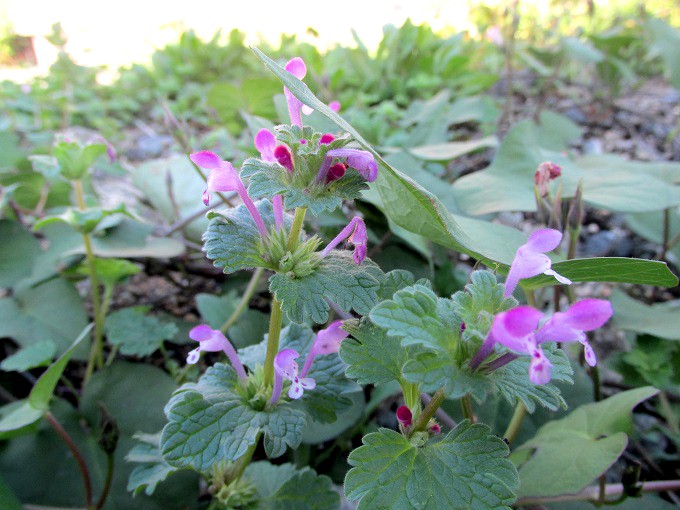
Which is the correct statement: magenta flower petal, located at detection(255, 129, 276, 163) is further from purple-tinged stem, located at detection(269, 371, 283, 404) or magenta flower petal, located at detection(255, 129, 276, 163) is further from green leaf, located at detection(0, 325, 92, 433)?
green leaf, located at detection(0, 325, 92, 433)

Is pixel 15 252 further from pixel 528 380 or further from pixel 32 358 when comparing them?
pixel 528 380

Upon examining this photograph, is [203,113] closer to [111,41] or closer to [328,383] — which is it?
[111,41]

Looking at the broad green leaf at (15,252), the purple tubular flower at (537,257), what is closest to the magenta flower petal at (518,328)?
the purple tubular flower at (537,257)

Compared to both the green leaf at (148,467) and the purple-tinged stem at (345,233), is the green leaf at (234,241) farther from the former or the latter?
the green leaf at (148,467)

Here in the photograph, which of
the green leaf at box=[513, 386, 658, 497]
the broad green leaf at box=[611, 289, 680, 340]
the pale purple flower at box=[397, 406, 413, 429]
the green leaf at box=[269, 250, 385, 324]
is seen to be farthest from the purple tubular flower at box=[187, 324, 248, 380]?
the broad green leaf at box=[611, 289, 680, 340]

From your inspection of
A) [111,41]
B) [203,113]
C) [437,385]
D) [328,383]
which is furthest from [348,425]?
[111,41]

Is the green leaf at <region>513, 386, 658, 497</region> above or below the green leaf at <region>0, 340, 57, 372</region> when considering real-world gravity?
below
